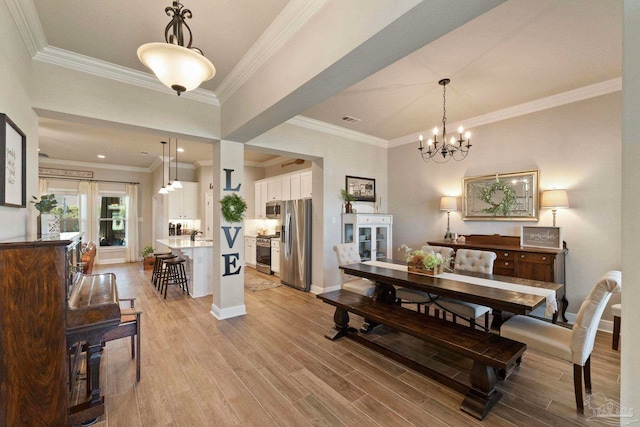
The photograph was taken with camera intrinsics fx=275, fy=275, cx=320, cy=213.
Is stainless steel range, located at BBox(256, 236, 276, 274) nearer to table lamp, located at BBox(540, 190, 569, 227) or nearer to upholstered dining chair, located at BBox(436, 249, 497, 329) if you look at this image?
upholstered dining chair, located at BBox(436, 249, 497, 329)

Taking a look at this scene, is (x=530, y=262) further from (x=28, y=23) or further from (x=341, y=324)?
(x=28, y=23)

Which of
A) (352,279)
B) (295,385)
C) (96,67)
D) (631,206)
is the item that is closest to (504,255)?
(352,279)

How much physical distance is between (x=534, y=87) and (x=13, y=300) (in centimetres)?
525

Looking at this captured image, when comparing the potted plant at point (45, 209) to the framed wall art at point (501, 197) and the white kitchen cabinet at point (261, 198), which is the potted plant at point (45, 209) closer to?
the white kitchen cabinet at point (261, 198)

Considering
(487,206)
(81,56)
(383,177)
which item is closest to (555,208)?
(487,206)

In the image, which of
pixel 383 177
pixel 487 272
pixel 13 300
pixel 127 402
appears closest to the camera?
pixel 13 300

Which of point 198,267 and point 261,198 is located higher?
point 261,198

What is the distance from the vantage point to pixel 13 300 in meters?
1.60

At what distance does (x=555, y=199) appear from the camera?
357 cm

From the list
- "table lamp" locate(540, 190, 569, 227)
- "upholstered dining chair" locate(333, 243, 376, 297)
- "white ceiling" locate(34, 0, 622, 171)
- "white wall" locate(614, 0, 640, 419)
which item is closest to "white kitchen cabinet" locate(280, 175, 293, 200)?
"white ceiling" locate(34, 0, 622, 171)

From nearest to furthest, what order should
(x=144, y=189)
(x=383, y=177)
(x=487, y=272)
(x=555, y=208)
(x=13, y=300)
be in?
(x=13, y=300) < (x=487, y=272) < (x=555, y=208) < (x=383, y=177) < (x=144, y=189)

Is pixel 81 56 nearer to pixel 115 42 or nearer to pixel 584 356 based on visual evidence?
pixel 115 42

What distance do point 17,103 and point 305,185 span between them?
13.9ft

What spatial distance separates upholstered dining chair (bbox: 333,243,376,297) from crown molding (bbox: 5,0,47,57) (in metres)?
3.70
